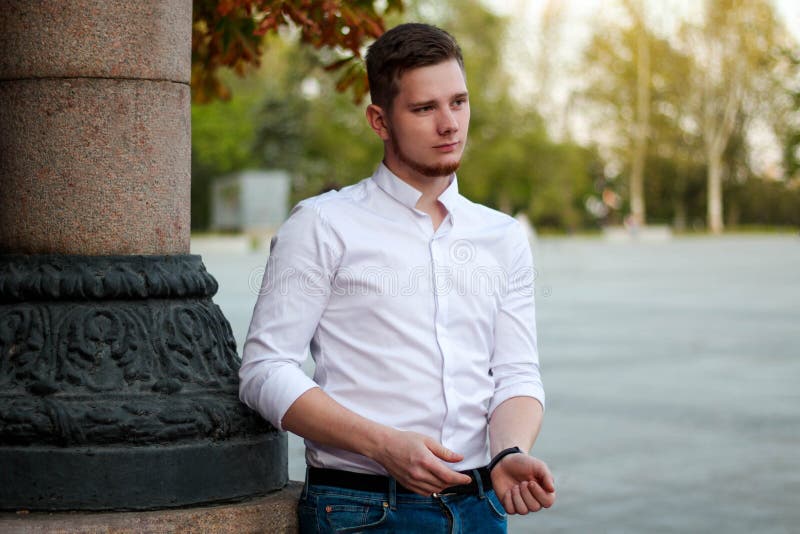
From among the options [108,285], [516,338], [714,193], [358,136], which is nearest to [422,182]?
[516,338]

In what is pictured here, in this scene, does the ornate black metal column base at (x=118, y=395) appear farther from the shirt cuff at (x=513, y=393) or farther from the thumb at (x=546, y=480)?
the thumb at (x=546, y=480)

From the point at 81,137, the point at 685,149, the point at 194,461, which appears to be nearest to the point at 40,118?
the point at 81,137

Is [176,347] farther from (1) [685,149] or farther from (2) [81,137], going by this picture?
(1) [685,149]

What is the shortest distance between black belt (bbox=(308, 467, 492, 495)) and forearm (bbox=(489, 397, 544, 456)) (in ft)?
0.26

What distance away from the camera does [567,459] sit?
725cm

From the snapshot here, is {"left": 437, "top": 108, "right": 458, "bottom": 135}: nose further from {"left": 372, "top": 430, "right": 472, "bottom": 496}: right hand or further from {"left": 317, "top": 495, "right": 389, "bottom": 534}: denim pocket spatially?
{"left": 317, "top": 495, "right": 389, "bottom": 534}: denim pocket

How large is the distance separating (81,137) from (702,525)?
144 inches

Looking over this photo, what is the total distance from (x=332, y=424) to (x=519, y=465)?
367 mm

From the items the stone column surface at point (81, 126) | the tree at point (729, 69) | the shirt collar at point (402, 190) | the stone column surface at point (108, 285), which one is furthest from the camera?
the tree at point (729, 69)

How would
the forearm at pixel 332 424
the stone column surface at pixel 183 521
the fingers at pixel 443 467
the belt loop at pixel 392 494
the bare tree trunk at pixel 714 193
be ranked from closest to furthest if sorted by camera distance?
the fingers at pixel 443 467 < the forearm at pixel 332 424 < the belt loop at pixel 392 494 < the stone column surface at pixel 183 521 < the bare tree trunk at pixel 714 193

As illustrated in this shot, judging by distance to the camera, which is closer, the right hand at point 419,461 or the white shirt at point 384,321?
the right hand at point 419,461

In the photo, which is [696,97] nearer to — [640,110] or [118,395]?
[640,110]

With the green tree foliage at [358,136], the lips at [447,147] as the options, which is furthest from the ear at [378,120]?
the green tree foliage at [358,136]

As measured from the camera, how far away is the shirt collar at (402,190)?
268cm
